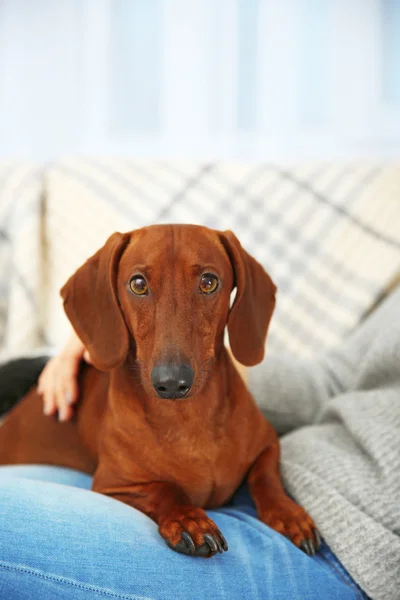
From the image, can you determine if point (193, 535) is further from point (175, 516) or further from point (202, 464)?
point (202, 464)

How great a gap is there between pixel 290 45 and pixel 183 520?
1.97 metres

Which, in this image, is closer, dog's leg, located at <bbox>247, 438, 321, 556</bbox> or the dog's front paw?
the dog's front paw

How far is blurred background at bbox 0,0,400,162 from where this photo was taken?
2449 mm

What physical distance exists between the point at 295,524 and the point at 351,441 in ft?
0.81

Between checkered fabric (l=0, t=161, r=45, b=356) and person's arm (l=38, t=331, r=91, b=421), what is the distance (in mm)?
593

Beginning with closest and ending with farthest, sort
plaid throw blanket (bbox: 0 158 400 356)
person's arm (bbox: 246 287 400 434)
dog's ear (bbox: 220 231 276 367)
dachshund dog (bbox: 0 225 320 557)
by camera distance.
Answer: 1. dachshund dog (bbox: 0 225 320 557)
2. dog's ear (bbox: 220 231 276 367)
3. person's arm (bbox: 246 287 400 434)
4. plaid throw blanket (bbox: 0 158 400 356)

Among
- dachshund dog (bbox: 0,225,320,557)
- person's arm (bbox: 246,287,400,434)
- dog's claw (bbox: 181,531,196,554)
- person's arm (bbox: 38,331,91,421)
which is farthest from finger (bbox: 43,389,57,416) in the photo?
dog's claw (bbox: 181,531,196,554)

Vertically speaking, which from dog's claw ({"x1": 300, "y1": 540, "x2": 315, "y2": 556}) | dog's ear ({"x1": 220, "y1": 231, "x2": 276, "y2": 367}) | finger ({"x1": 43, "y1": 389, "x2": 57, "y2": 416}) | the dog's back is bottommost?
the dog's back

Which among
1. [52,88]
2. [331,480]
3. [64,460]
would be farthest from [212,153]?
[331,480]

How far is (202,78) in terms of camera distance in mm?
2506

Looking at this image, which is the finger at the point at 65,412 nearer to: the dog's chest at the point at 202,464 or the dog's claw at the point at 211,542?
the dog's chest at the point at 202,464

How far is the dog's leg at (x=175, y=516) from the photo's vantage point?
950 mm

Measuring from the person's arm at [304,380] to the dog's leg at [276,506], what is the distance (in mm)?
286

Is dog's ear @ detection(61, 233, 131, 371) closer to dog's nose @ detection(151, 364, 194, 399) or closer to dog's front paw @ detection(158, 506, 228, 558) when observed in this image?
dog's nose @ detection(151, 364, 194, 399)
